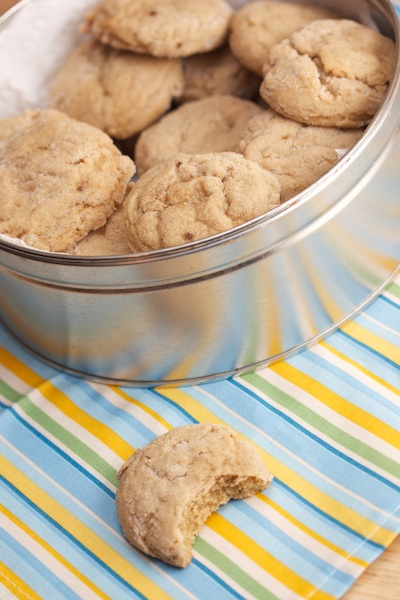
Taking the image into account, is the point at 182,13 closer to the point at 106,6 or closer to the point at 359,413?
the point at 106,6

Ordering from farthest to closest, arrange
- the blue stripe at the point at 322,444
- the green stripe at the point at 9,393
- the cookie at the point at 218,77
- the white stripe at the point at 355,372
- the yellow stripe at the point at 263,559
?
1. the cookie at the point at 218,77
2. the green stripe at the point at 9,393
3. the white stripe at the point at 355,372
4. the blue stripe at the point at 322,444
5. the yellow stripe at the point at 263,559

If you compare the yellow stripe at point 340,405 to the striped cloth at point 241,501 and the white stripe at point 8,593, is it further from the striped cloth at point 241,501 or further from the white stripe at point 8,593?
the white stripe at point 8,593

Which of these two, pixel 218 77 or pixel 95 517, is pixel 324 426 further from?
pixel 218 77

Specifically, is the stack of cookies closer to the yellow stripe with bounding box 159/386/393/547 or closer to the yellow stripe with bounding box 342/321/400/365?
the yellow stripe with bounding box 342/321/400/365

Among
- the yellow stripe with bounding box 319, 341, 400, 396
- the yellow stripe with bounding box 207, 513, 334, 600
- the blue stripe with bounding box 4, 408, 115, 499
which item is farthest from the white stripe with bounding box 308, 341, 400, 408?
the blue stripe with bounding box 4, 408, 115, 499

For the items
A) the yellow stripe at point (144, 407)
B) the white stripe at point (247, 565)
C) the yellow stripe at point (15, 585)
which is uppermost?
the yellow stripe at point (15, 585)

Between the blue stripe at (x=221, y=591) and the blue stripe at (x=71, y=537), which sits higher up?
the blue stripe at (x=71, y=537)

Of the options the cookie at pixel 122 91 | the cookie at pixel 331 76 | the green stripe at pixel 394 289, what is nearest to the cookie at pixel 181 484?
the green stripe at pixel 394 289
